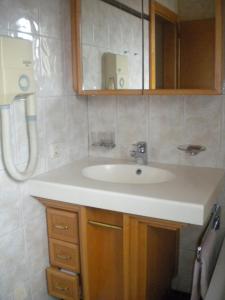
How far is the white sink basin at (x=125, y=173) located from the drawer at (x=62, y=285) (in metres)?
0.56

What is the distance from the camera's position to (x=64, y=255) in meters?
1.81

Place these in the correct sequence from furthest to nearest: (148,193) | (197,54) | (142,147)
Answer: (142,147) < (197,54) < (148,193)

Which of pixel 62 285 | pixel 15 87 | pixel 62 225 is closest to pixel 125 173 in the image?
pixel 62 225

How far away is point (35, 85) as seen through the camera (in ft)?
5.57

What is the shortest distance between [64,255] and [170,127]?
94 centimetres

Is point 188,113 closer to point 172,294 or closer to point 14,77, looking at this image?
point 14,77

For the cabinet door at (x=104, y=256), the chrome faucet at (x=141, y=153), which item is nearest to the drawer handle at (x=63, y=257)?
the cabinet door at (x=104, y=256)

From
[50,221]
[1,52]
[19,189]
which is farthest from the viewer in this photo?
[50,221]

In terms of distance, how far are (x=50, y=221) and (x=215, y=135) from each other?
3.37 feet

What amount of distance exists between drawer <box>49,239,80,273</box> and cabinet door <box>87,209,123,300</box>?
83 mm

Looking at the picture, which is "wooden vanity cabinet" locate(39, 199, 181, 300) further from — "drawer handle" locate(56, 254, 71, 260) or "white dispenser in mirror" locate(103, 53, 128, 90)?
"white dispenser in mirror" locate(103, 53, 128, 90)

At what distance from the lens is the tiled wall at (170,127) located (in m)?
1.83

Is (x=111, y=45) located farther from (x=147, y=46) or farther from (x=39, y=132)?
(x=39, y=132)

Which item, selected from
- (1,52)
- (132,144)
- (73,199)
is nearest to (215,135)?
(132,144)
